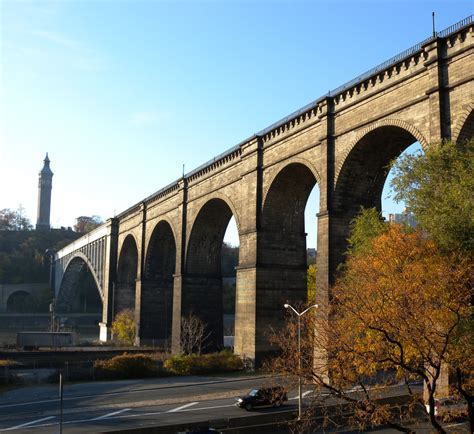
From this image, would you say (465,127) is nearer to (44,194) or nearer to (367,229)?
(367,229)

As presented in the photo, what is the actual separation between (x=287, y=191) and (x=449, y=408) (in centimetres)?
2122

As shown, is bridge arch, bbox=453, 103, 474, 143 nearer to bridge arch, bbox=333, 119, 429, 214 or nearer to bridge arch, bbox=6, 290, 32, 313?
bridge arch, bbox=333, 119, 429, 214

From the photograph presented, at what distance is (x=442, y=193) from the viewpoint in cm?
1844

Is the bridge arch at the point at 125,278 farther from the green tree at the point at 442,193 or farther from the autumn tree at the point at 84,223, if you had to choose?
the autumn tree at the point at 84,223

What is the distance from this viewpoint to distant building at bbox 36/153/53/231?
190 m

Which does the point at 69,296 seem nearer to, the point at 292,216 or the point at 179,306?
the point at 179,306

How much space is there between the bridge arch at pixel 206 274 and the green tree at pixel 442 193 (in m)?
31.9

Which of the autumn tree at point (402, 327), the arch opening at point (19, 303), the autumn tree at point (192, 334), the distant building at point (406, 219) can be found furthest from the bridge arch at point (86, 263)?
the autumn tree at point (402, 327)

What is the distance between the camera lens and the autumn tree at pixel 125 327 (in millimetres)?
69000

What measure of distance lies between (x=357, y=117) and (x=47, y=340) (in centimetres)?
4728

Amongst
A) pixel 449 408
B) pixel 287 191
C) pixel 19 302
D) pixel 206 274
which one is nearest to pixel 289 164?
pixel 287 191

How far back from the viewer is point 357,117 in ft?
99.1

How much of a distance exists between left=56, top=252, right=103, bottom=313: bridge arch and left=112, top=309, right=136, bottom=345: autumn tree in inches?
1553

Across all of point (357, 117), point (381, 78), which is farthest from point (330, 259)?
point (381, 78)
